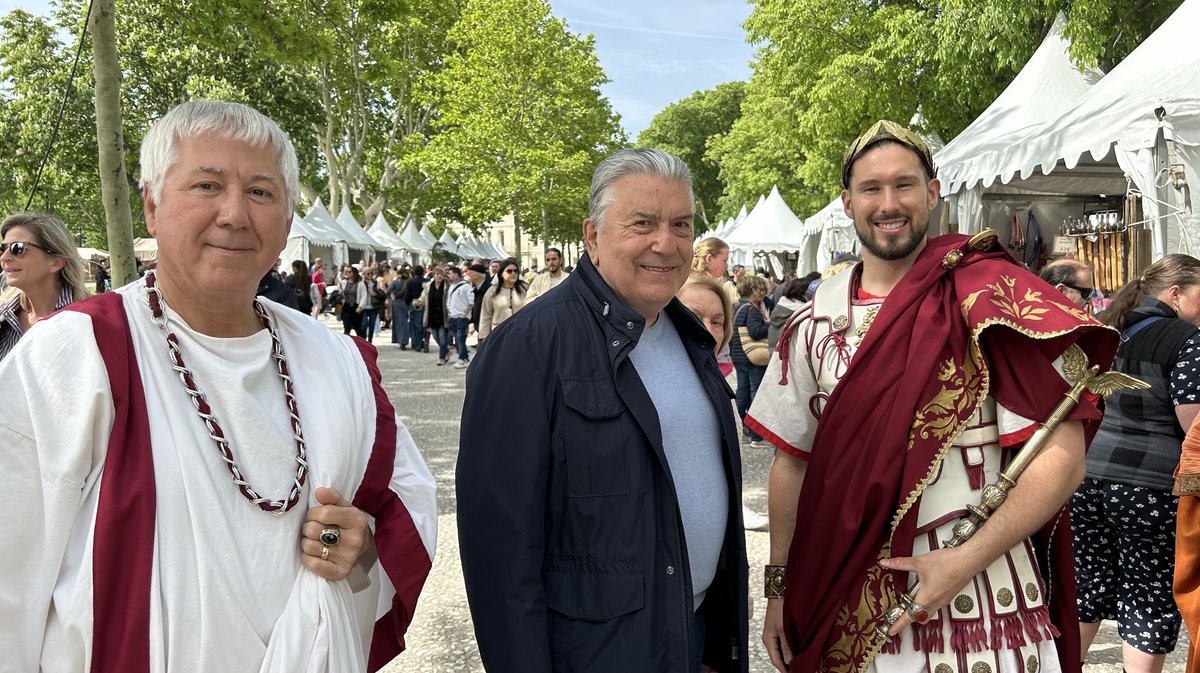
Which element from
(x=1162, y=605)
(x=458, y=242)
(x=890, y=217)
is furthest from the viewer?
(x=458, y=242)

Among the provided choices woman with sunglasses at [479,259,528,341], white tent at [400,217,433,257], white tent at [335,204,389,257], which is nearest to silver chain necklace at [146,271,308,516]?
woman with sunglasses at [479,259,528,341]

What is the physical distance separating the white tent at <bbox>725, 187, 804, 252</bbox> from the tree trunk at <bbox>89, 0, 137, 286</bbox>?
1886cm

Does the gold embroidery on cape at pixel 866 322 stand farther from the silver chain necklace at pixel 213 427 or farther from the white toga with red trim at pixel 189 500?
the silver chain necklace at pixel 213 427

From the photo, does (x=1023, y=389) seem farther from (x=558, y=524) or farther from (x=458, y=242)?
(x=458, y=242)

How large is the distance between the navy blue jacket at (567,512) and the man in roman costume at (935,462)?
0.44 m

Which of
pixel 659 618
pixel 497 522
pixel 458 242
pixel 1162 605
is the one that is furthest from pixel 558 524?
pixel 458 242

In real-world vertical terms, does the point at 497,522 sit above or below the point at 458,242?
below

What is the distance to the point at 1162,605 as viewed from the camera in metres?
3.10

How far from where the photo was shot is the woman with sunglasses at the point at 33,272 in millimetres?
3254

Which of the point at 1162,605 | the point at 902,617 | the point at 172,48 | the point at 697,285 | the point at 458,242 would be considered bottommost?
the point at 1162,605

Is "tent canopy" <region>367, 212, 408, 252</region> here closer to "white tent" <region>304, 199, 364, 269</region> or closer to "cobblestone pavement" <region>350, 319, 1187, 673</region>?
"white tent" <region>304, 199, 364, 269</region>

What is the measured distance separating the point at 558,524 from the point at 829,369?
0.88 meters

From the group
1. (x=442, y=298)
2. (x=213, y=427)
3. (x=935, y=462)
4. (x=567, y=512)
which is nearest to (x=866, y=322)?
(x=935, y=462)

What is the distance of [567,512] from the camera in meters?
1.74
